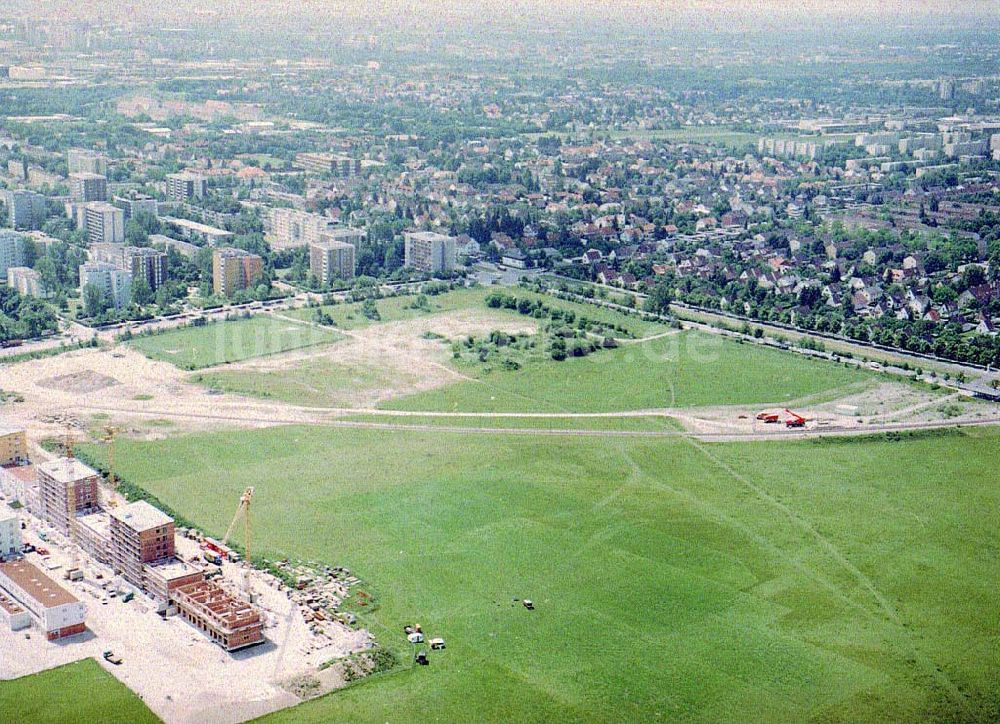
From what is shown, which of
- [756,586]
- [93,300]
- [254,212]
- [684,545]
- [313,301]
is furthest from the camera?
[254,212]

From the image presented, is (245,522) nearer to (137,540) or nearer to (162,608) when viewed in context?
(137,540)

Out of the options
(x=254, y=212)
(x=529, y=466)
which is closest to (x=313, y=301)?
(x=254, y=212)

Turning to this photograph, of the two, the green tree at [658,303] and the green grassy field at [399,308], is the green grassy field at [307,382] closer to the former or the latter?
the green grassy field at [399,308]

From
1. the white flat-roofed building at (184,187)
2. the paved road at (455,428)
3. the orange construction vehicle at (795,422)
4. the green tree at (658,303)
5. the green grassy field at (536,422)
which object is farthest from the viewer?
the white flat-roofed building at (184,187)

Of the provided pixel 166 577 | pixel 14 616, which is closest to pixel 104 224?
pixel 166 577

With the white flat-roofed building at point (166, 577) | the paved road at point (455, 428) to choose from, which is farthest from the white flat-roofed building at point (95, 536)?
the paved road at point (455, 428)

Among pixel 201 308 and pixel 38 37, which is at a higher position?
pixel 38 37

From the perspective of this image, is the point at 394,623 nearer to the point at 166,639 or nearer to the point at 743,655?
the point at 166,639
